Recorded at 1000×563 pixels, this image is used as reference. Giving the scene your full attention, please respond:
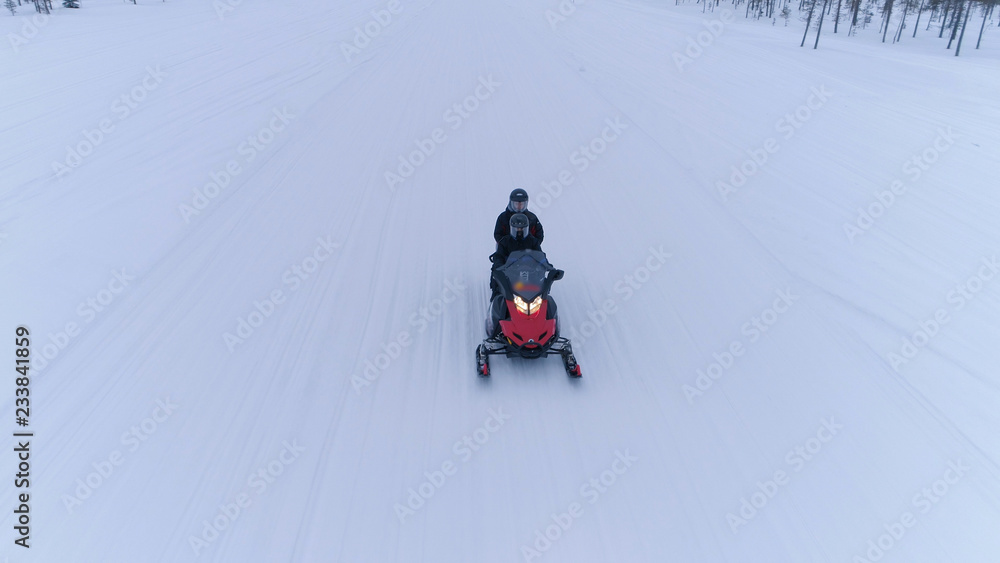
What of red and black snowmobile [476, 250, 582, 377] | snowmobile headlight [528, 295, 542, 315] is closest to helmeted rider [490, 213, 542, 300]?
red and black snowmobile [476, 250, 582, 377]

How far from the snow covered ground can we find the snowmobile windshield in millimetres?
887

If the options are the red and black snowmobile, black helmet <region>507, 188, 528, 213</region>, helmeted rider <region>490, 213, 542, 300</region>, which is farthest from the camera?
helmeted rider <region>490, 213, 542, 300</region>

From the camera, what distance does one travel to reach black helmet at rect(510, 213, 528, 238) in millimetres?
6426

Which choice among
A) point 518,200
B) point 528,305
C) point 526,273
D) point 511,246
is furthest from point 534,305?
point 518,200

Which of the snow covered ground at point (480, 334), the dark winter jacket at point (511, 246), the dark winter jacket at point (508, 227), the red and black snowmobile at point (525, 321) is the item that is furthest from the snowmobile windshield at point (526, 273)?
the snow covered ground at point (480, 334)

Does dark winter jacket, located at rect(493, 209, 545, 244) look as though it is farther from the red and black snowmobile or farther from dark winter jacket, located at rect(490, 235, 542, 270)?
the red and black snowmobile

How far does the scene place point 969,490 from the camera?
477 centimetres

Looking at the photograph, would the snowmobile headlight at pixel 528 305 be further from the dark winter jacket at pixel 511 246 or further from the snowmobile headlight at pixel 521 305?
the dark winter jacket at pixel 511 246

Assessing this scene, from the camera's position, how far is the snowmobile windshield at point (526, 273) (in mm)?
5777

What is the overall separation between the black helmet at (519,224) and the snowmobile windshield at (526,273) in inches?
12.3

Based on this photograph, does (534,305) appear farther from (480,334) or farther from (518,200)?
(518,200)

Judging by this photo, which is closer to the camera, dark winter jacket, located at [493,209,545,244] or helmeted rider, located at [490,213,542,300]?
helmeted rider, located at [490,213,542,300]

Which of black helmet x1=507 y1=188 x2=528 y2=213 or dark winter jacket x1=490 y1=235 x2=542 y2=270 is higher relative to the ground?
black helmet x1=507 y1=188 x2=528 y2=213

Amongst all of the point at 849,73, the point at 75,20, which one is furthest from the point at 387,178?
the point at 75,20
